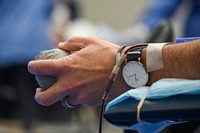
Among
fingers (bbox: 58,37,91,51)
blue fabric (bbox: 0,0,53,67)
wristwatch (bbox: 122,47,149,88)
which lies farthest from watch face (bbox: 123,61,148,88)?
blue fabric (bbox: 0,0,53,67)

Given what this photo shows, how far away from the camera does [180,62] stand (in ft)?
3.80

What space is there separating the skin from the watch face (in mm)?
15

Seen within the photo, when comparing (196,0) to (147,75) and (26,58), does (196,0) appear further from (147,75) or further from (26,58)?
(147,75)

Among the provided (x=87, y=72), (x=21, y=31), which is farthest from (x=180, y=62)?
(x=21, y=31)

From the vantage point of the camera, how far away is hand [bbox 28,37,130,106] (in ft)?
3.94

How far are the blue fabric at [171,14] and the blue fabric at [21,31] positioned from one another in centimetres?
56

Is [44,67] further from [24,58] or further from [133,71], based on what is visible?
[24,58]

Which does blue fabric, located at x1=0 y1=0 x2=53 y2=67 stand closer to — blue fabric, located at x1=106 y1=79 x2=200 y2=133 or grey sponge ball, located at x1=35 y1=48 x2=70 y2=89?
grey sponge ball, located at x1=35 y1=48 x2=70 y2=89

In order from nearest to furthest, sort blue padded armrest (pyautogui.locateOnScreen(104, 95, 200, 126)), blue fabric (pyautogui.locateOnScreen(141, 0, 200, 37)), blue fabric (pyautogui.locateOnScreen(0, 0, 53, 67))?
1. blue padded armrest (pyautogui.locateOnScreen(104, 95, 200, 126))
2. blue fabric (pyautogui.locateOnScreen(141, 0, 200, 37))
3. blue fabric (pyautogui.locateOnScreen(0, 0, 53, 67))

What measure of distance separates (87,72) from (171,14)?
182 cm

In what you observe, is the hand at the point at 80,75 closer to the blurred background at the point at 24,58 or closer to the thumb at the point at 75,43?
the thumb at the point at 75,43

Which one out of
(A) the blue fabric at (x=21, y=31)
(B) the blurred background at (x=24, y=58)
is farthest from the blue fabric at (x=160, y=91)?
(A) the blue fabric at (x=21, y=31)

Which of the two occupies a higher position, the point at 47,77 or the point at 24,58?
the point at 47,77

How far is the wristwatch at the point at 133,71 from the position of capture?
1.19m
